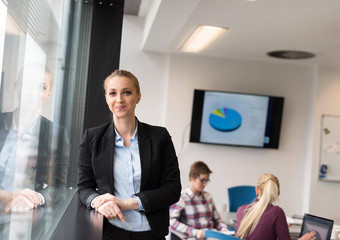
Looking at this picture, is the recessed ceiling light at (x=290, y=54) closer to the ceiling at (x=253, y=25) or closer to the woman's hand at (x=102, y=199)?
the ceiling at (x=253, y=25)

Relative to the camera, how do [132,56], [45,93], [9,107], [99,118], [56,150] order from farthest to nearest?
1. [132,56]
2. [99,118]
3. [56,150]
4. [45,93]
5. [9,107]

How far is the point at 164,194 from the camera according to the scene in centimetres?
182

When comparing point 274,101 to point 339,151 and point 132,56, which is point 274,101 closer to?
point 339,151

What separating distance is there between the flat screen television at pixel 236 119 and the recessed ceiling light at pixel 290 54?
0.61 metres

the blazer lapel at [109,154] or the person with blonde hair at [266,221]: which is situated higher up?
the blazer lapel at [109,154]

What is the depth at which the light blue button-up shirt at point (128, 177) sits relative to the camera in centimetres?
184

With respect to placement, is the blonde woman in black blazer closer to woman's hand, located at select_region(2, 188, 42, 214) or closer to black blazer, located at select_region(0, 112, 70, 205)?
black blazer, located at select_region(0, 112, 70, 205)

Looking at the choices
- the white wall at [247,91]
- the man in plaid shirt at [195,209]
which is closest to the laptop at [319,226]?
the man in plaid shirt at [195,209]

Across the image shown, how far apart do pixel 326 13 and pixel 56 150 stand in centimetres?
300

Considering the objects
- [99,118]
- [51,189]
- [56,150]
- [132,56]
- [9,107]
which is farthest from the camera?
[132,56]

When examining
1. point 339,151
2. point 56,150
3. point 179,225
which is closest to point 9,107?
point 56,150

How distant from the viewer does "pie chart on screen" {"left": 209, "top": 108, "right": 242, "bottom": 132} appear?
21.0 ft

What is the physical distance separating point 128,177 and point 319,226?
81.1 inches

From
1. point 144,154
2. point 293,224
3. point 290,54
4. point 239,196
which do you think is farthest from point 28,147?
point 290,54
